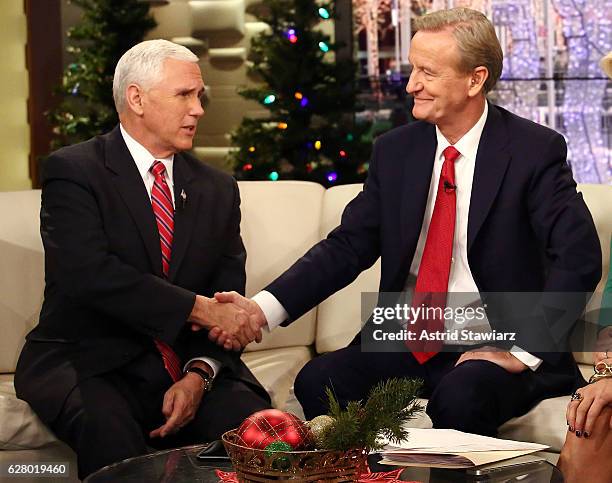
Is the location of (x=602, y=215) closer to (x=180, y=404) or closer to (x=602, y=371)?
(x=602, y=371)

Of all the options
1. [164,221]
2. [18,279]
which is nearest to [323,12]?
[18,279]

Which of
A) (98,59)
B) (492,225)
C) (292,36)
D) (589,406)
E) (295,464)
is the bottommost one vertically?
(589,406)

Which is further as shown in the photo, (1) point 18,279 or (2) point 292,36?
(2) point 292,36

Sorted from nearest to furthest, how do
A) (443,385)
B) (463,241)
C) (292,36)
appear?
(443,385) → (463,241) → (292,36)

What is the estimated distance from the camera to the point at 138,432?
2.44m

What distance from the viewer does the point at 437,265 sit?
2629 millimetres

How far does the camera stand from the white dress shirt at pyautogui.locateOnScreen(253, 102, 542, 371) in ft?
8.71

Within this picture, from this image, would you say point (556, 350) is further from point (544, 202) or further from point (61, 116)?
point (61, 116)

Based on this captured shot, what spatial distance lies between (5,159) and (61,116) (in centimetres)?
57

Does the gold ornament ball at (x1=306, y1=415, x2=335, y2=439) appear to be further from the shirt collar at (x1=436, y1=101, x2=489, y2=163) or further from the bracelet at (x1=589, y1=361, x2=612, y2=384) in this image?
the shirt collar at (x1=436, y1=101, x2=489, y2=163)

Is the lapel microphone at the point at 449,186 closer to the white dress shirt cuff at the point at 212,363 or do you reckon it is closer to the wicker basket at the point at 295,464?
the white dress shirt cuff at the point at 212,363

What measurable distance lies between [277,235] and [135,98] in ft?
2.40

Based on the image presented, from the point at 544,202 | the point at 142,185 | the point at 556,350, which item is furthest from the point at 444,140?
the point at 142,185

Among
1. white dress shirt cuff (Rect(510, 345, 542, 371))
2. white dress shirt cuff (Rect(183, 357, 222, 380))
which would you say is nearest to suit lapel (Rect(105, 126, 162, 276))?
white dress shirt cuff (Rect(183, 357, 222, 380))
